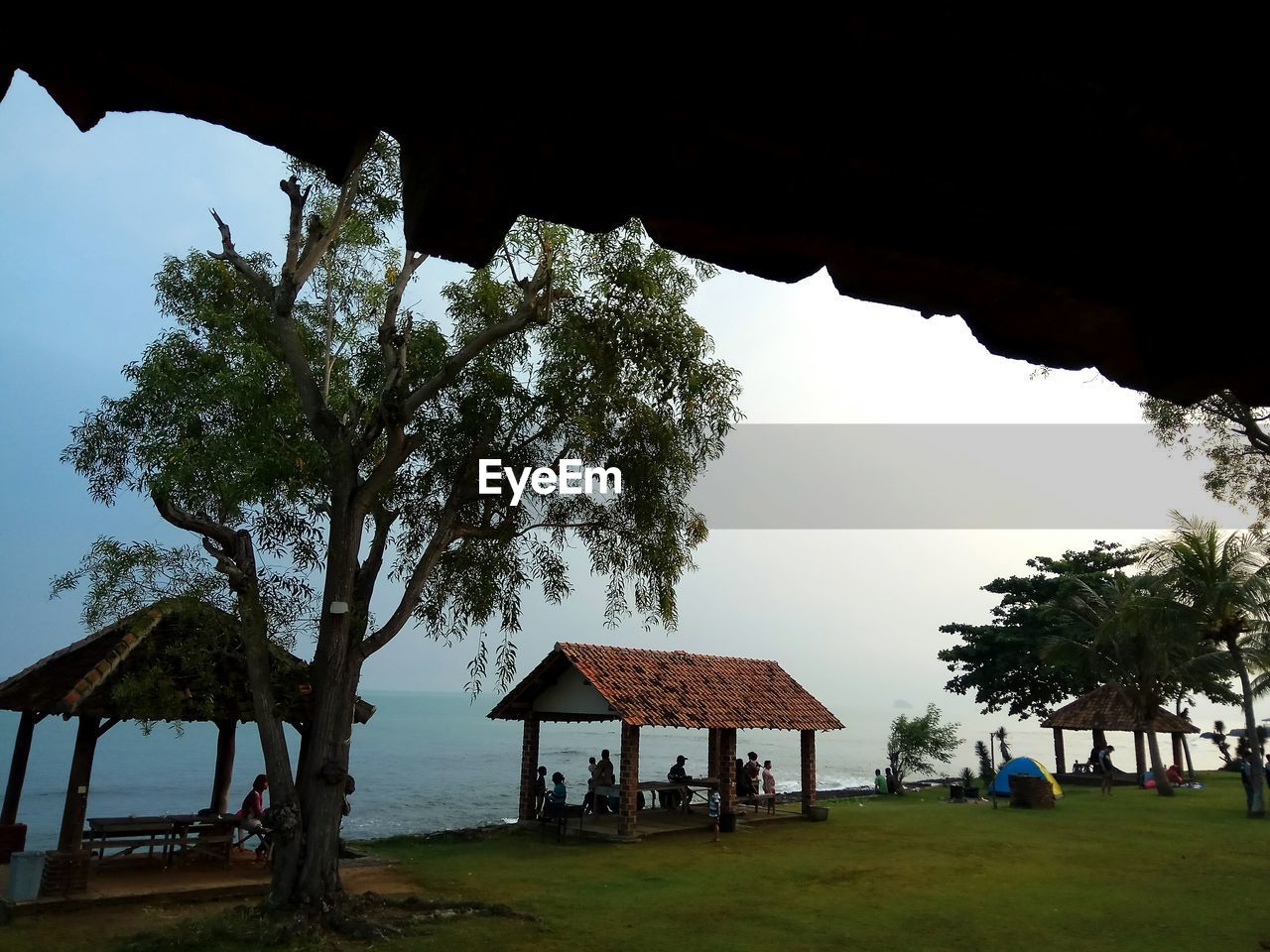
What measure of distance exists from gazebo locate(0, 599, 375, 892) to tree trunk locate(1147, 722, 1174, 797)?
24.6 metres

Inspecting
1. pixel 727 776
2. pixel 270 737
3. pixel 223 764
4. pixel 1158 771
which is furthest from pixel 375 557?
pixel 1158 771

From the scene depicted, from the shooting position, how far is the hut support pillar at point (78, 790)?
39.6ft

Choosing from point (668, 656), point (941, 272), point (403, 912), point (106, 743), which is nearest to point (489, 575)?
point (403, 912)

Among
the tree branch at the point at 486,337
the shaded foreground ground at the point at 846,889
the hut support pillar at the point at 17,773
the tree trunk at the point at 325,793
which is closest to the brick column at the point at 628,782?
the shaded foreground ground at the point at 846,889

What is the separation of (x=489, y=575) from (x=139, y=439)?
5.64m

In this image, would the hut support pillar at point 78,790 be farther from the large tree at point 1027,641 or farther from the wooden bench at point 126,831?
the large tree at point 1027,641

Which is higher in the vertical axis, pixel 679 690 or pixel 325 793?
pixel 679 690

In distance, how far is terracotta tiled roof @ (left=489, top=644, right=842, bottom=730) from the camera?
1916 cm

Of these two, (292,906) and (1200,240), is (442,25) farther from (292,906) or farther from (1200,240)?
(292,906)

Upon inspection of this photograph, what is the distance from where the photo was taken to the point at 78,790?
40.8 ft

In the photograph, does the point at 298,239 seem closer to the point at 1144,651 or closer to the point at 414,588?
the point at 414,588

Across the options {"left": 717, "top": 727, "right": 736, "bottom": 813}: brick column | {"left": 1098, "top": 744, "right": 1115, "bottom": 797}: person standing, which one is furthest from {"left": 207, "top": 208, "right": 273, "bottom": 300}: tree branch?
{"left": 1098, "top": 744, "right": 1115, "bottom": 797}: person standing

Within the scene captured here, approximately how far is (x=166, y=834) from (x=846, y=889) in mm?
11156

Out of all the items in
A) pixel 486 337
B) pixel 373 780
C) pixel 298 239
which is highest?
pixel 298 239
